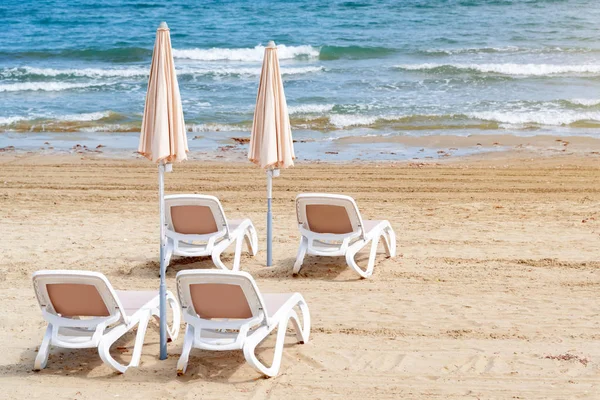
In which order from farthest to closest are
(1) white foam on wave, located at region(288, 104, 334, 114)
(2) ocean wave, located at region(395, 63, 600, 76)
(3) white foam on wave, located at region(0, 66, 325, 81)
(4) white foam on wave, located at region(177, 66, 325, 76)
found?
(3) white foam on wave, located at region(0, 66, 325, 81) → (4) white foam on wave, located at region(177, 66, 325, 76) → (2) ocean wave, located at region(395, 63, 600, 76) → (1) white foam on wave, located at region(288, 104, 334, 114)

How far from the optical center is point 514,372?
6785mm

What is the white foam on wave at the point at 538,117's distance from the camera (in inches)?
799

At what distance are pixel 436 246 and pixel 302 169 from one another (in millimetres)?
5341

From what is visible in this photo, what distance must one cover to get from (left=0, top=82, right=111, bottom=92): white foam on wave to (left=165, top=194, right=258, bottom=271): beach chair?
1760 cm

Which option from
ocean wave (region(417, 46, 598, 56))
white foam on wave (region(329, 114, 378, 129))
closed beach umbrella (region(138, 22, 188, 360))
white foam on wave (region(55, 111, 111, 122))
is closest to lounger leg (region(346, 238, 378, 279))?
closed beach umbrella (region(138, 22, 188, 360))

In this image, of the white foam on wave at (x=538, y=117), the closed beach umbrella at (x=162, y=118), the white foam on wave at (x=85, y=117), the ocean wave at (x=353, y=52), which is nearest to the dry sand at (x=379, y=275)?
the closed beach umbrella at (x=162, y=118)

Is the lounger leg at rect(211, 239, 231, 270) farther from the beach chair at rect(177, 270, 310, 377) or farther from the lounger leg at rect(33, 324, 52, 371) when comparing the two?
the lounger leg at rect(33, 324, 52, 371)

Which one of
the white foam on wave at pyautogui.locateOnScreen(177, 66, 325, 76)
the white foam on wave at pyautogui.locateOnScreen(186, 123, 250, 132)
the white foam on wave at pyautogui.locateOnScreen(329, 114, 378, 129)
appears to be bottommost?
the white foam on wave at pyautogui.locateOnScreen(186, 123, 250, 132)

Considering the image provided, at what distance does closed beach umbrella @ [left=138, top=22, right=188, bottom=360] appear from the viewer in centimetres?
676

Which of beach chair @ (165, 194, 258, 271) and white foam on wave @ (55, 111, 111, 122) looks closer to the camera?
beach chair @ (165, 194, 258, 271)

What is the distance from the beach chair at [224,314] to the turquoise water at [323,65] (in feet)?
39.7

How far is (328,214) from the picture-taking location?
31.2ft

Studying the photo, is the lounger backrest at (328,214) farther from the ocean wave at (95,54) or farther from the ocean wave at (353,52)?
the ocean wave at (95,54)

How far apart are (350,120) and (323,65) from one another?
8.95m
